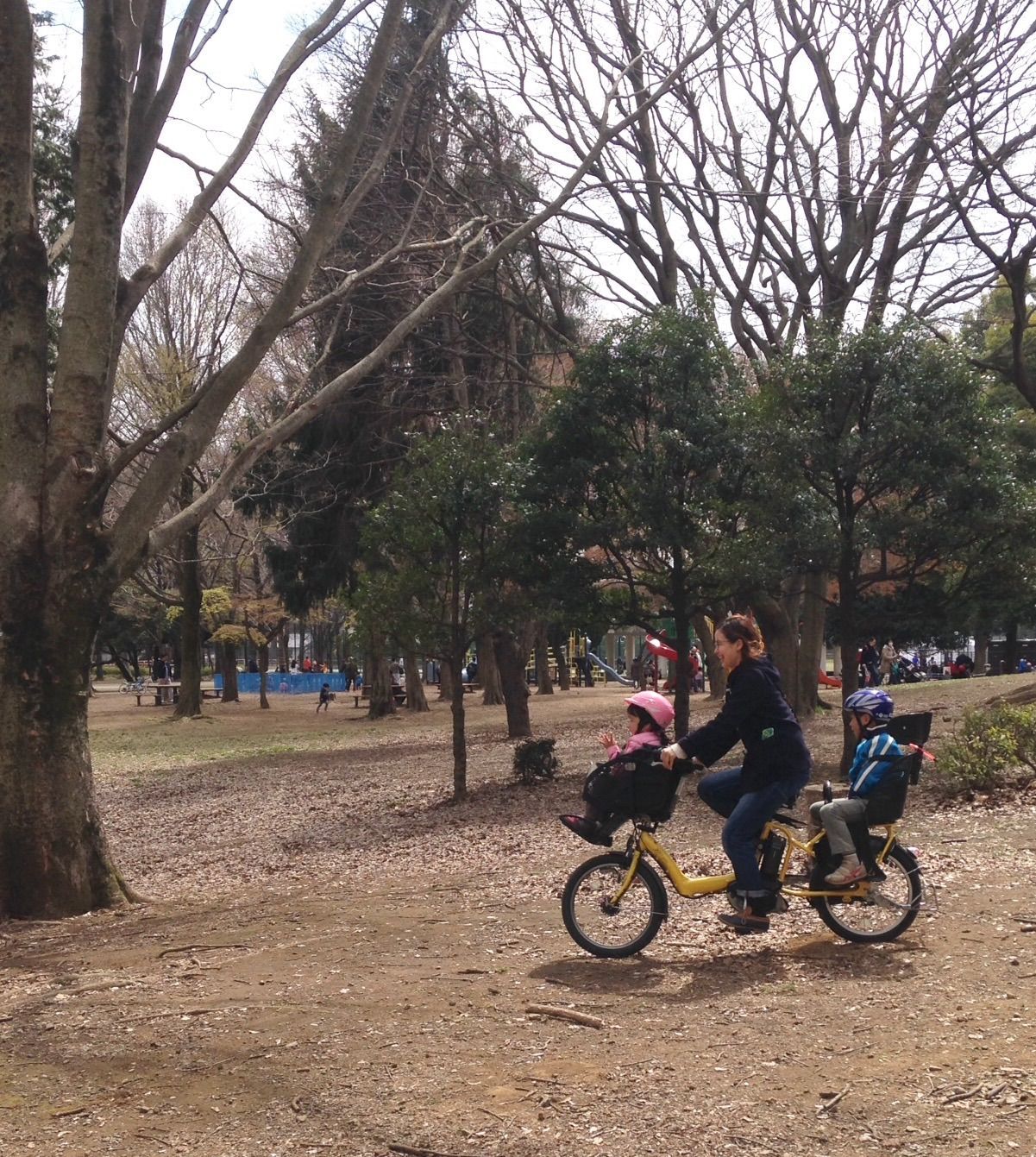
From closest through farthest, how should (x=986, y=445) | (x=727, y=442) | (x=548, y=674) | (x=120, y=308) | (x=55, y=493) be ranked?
(x=55, y=493) < (x=120, y=308) < (x=986, y=445) < (x=727, y=442) < (x=548, y=674)

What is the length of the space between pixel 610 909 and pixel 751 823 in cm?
82

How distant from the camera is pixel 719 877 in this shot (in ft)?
19.6

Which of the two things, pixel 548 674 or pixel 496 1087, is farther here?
pixel 548 674

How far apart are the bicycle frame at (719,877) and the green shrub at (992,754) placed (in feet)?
15.6

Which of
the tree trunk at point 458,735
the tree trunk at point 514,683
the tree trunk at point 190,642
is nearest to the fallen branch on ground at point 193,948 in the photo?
the tree trunk at point 458,735

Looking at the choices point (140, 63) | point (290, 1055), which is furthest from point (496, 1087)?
point (140, 63)

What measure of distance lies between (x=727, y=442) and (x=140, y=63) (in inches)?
280

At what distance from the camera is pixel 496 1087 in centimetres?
439

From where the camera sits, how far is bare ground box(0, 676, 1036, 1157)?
4059mm

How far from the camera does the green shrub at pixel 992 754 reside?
10.3 m

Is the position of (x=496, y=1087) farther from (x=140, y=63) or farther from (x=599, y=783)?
(x=140, y=63)

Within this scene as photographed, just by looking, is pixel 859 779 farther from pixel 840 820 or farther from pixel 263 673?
pixel 263 673

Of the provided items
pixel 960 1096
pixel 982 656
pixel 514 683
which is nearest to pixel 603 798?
pixel 960 1096

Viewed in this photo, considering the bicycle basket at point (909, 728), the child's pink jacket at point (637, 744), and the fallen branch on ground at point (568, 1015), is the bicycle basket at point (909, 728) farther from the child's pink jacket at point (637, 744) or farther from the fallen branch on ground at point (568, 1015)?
the fallen branch on ground at point (568, 1015)
